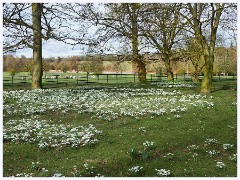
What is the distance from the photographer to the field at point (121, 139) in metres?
8.84

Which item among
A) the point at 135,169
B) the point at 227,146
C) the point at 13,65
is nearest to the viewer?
the point at 135,169

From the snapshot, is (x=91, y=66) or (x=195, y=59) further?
(x=91, y=66)

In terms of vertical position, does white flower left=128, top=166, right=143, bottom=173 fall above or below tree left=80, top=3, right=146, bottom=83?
below

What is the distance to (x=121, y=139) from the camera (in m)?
11.6

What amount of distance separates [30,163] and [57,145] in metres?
1.52

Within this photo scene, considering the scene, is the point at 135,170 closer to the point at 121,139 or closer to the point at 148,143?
the point at 148,143

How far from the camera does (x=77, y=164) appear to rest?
928cm

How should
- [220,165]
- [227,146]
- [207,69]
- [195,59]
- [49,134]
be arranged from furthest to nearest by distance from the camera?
[195,59], [207,69], [49,134], [227,146], [220,165]

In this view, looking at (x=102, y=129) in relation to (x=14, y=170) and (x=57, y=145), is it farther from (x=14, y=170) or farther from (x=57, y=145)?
(x=14, y=170)

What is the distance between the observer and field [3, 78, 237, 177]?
8844 millimetres

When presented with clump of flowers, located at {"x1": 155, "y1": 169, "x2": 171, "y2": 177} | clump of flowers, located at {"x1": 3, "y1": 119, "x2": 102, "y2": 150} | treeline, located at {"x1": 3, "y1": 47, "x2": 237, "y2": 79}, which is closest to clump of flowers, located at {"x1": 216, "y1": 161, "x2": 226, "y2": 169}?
clump of flowers, located at {"x1": 155, "y1": 169, "x2": 171, "y2": 177}

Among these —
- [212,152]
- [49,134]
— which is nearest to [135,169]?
[212,152]

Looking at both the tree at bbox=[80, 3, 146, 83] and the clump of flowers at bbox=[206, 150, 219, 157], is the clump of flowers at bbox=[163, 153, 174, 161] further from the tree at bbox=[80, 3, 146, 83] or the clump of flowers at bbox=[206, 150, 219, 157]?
the tree at bbox=[80, 3, 146, 83]

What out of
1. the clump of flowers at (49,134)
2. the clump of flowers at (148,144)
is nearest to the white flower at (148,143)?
the clump of flowers at (148,144)
